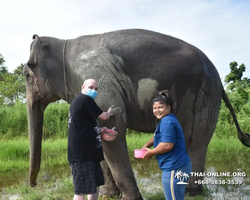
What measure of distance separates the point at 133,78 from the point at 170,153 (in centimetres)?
98

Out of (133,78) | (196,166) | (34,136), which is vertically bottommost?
(196,166)

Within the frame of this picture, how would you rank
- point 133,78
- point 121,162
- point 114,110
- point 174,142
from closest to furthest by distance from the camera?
point 174,142
point 114,110
point 121,162
point 133,78

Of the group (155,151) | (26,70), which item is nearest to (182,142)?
(155,151)

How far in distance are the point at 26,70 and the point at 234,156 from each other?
12.4 feet

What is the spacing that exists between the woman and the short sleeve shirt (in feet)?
1.51

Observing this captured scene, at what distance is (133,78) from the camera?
248 cm

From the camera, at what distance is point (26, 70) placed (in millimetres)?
2859

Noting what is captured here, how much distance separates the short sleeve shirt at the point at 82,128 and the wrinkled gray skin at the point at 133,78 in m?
0.40

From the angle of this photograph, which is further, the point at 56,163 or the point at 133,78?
the point at 56,163

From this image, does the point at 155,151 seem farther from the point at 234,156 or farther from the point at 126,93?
the point at 234,156

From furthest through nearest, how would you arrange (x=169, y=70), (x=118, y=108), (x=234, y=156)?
(x=234, y=156) < (x=169, y=70) < (x=118, y=108)

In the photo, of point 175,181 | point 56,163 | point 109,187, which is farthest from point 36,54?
point 56,163

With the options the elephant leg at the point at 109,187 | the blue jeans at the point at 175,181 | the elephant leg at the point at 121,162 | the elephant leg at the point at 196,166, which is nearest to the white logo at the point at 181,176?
the blue jeans at the point at 175,181

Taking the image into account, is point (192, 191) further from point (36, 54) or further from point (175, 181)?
point (36, 54)
